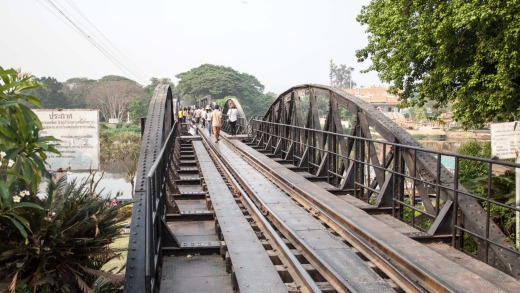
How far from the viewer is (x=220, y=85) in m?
115

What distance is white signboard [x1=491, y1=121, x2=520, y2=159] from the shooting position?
8539 millimetres

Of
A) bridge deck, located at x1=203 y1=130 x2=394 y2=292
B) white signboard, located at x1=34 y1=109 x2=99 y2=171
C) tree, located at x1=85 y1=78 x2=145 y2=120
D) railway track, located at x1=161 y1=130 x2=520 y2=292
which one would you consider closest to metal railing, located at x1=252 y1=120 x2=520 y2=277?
railway track, located at x1=161 y1=130 x2=520 y2=292

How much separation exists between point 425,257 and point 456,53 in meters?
13.5

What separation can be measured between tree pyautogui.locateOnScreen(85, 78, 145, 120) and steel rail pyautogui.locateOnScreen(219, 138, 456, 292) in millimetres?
84265

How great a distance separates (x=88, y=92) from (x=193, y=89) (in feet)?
96.0

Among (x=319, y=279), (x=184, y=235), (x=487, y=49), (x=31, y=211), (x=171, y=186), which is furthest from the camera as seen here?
(x=487, y=49)

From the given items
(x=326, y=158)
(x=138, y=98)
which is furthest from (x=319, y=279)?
(x=138, y=98)

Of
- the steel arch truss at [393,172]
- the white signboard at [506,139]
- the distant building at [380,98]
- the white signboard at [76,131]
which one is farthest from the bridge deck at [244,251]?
the distant building at [380,98]

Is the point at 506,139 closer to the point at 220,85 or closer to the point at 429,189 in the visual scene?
the point at 429,189

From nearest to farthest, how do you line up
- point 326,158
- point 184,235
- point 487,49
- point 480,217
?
1. point 480,217
2. point 184,235
3. point 326,158
4. point 487,49

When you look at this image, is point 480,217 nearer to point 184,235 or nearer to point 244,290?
point 244,290

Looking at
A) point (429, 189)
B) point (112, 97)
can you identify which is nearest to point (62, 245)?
point (429, 189)

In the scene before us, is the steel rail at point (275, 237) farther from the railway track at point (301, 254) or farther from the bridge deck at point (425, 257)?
the bridge deck at point (425, 257)

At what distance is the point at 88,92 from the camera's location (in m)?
94.1
